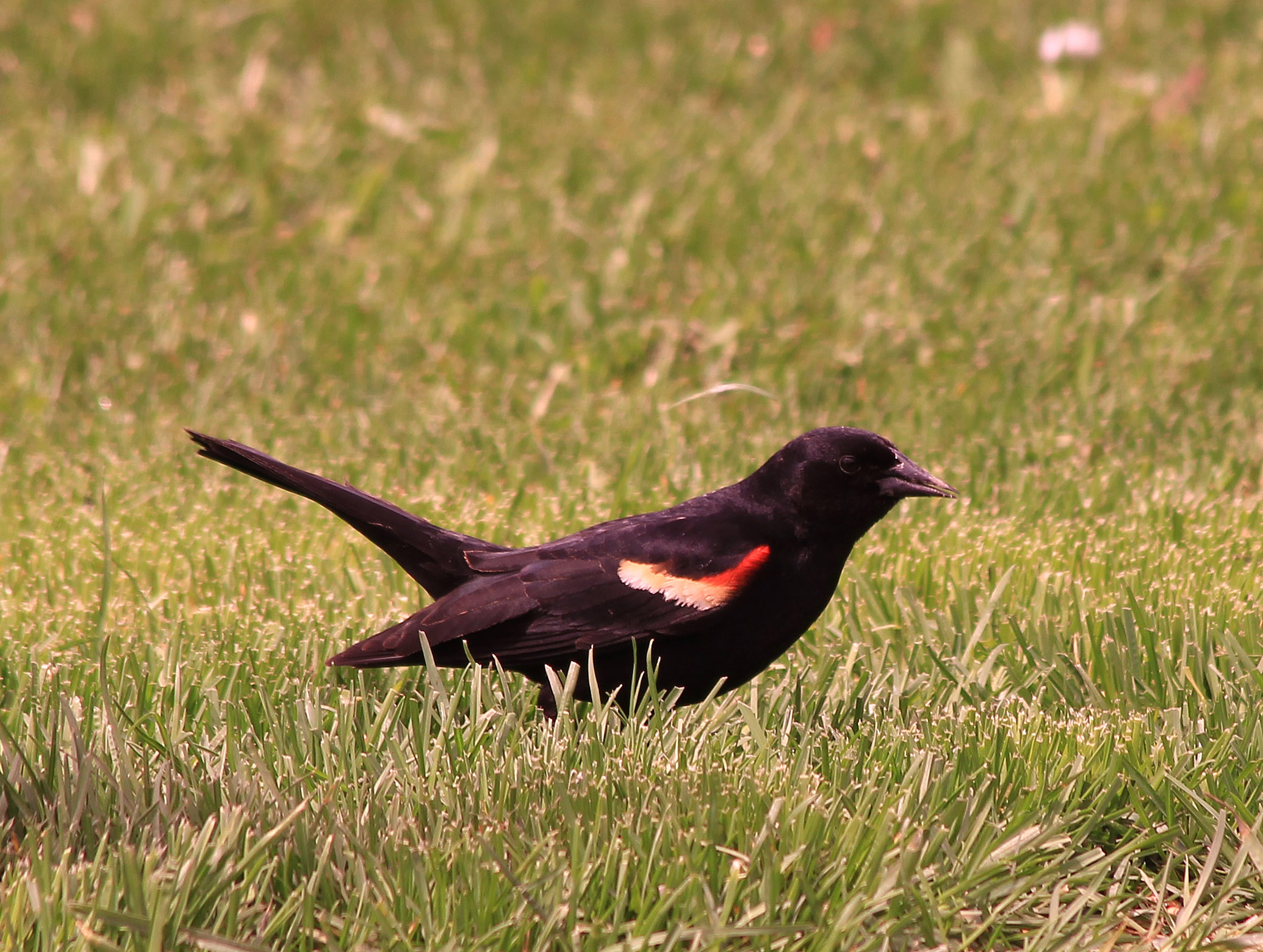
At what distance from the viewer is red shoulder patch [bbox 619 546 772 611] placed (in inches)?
152

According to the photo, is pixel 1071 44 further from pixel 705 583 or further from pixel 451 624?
pixel 451 624

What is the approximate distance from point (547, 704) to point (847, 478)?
932mm

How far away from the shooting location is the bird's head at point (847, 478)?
4023 millimetres

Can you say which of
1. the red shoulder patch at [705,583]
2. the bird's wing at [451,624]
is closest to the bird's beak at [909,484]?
the red shoulder patch at [705,583]

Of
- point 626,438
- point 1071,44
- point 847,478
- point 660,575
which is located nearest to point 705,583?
point 660,575

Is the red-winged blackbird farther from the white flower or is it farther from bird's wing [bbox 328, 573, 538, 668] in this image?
the white flower

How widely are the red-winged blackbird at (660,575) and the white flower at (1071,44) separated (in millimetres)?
5794

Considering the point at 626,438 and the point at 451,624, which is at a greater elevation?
the point at 626,438

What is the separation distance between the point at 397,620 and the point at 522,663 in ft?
2.47

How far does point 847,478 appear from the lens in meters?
4.04

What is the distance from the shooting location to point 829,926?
292 cm

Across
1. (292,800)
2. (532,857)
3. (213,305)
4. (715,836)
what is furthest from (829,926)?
(213,305)

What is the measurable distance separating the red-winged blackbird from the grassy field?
0.52ft

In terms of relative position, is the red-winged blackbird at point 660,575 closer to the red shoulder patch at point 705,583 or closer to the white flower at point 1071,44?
the red shoulder patch at point 705,583
